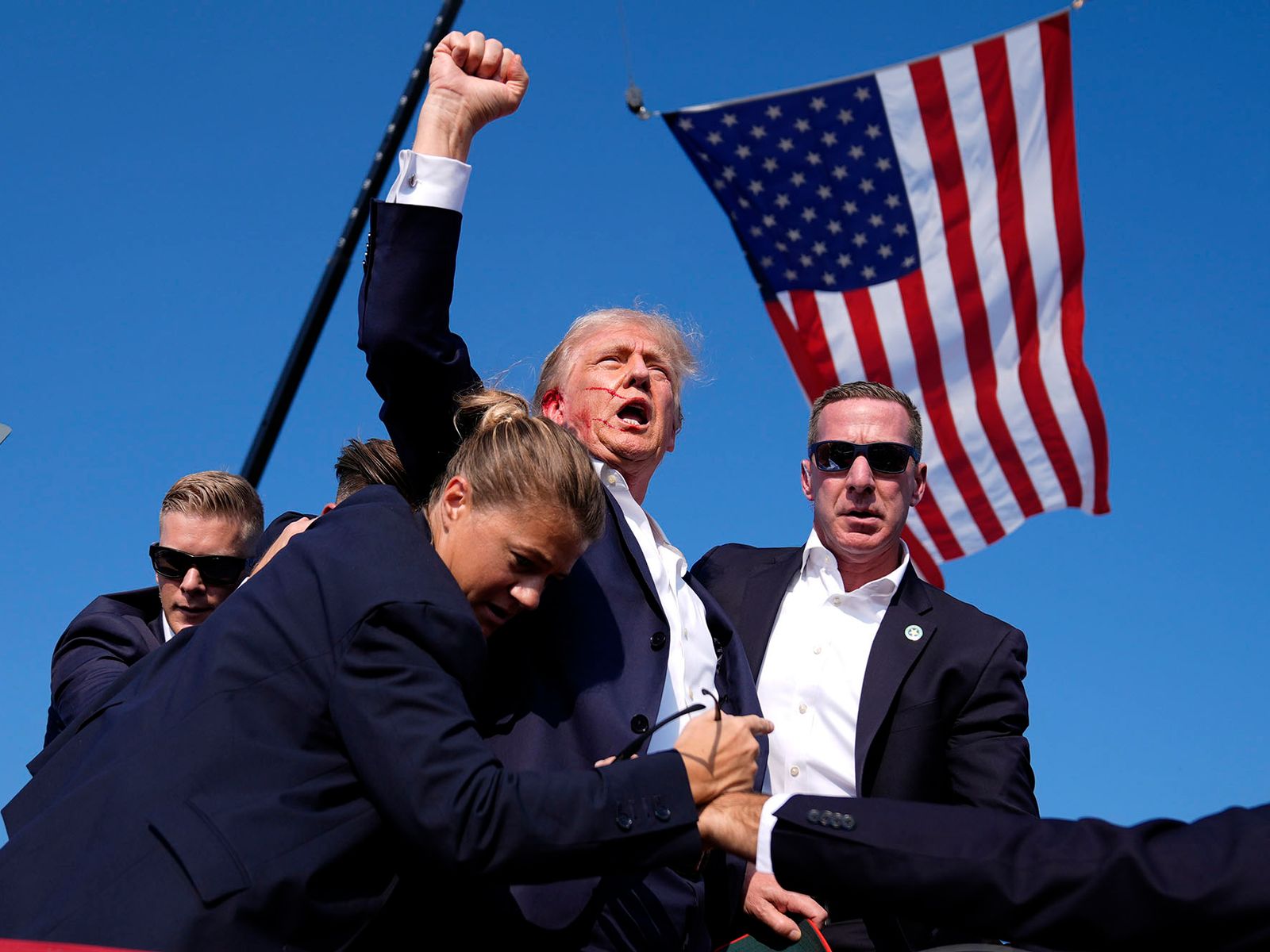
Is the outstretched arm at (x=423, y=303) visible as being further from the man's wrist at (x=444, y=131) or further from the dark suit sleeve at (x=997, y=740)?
the dark suit sleeve at (x=997, y=740)

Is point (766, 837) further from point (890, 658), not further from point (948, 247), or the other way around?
point (948, 247)

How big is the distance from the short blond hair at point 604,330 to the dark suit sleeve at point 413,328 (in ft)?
3.37

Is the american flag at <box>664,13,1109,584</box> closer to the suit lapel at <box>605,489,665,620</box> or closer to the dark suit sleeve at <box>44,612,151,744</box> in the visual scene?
the dark suit sleeve at <box>44,612,151,744</box>

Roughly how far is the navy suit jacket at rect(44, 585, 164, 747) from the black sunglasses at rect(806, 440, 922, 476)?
246 cm

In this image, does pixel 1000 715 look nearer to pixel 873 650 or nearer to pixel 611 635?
pixel 873 650

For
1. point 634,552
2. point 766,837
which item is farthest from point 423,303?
point 766,837

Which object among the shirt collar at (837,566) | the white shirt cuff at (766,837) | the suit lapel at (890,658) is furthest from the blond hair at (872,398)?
the white shirt cuff at (766,837)

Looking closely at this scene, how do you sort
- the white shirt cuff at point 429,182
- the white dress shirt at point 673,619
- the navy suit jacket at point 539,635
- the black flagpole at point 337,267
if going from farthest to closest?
1. the black flagpole at point 337,267
2. the white dress shirt at point 673,619
3. the white shirt cuff at point 429,182
4. the navy suit jacket at point 539,635

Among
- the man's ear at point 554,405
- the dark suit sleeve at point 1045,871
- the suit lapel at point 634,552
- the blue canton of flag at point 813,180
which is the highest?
the blue canton of flag at point 813,180

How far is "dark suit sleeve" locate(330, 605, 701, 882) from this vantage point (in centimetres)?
253

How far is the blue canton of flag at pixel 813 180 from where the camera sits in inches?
367

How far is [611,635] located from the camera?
11.3 feet

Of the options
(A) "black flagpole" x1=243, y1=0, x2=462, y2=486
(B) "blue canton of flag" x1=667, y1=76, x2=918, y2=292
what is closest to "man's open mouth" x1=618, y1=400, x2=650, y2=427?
(A) "black flagpole" x1=243, y1=0, x2=462, y2=486

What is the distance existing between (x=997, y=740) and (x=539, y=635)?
168 centimetres
